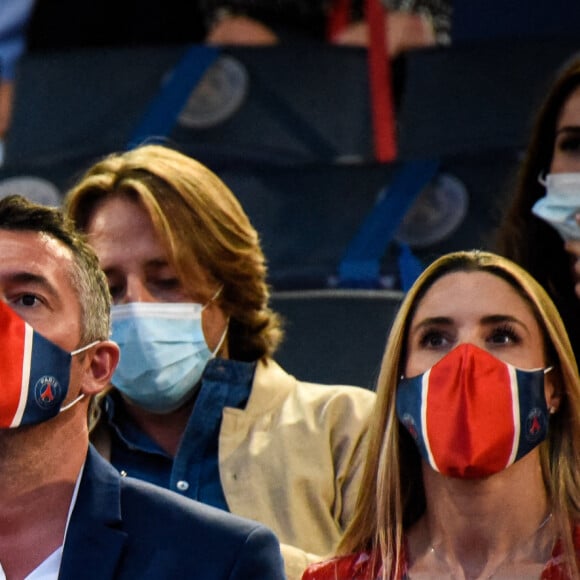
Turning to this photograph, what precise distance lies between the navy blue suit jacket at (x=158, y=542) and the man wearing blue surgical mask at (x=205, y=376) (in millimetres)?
A: 699

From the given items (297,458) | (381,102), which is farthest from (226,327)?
(381,102)

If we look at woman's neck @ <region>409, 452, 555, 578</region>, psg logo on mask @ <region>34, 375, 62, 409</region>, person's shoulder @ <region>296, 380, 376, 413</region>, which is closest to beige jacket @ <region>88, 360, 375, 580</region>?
person's shoulder @ <region>296, 380, 376, 413</region>

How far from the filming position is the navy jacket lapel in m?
2.88

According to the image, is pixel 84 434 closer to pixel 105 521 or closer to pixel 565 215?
pixel 105 521

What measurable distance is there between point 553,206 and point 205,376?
3.01 feet

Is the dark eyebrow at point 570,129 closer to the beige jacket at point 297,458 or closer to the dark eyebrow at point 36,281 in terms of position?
the beige jacket at point 297,458

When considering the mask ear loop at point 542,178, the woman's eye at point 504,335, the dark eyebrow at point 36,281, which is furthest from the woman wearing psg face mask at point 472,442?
the dark eyebrow at point 36,281

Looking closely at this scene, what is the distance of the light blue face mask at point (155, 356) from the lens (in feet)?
12.7

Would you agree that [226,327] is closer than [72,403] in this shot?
No

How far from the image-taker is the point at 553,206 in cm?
398

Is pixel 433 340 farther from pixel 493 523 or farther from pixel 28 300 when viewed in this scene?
pixel 28 300

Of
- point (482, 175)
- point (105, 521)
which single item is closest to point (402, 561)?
point (105, 521)

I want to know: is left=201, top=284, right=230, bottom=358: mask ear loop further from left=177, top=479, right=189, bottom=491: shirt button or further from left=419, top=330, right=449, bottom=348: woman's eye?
left=419, top=330, right=449, bottom=348: woman's eye

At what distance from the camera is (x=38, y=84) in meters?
5.43
